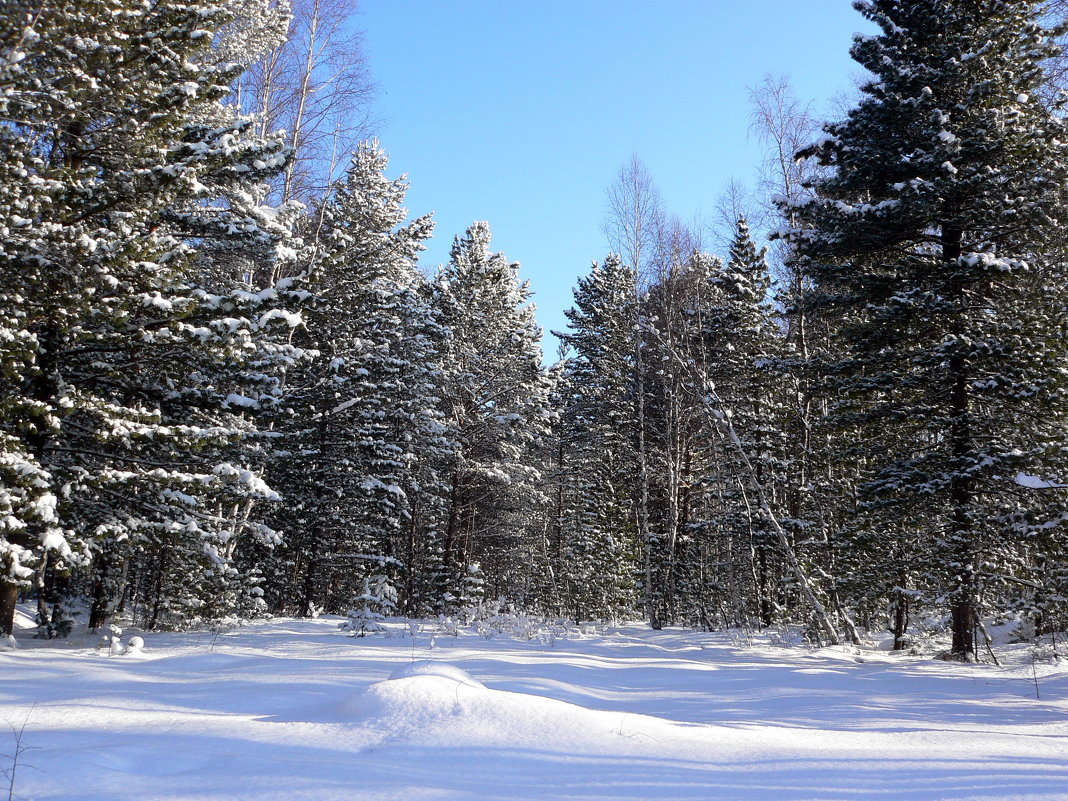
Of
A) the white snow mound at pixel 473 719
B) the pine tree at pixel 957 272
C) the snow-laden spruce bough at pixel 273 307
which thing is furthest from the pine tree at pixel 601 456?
the white snow mound at pixel 473 719

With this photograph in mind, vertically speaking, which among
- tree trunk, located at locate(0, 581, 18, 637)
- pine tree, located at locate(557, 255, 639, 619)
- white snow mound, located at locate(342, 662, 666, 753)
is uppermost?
pine tree, located at locate(557, 255, 639, 619)

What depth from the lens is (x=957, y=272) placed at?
31.6 ft

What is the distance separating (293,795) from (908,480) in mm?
9713

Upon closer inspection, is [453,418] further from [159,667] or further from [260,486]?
[159,667]

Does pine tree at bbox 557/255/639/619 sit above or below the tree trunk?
above

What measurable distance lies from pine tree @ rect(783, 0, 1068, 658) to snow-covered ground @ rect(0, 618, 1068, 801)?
126 inches

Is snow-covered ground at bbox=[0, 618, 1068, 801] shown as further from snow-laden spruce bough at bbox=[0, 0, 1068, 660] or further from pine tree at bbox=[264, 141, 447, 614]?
pine tree at bbox=[264, 141, 447, 614]

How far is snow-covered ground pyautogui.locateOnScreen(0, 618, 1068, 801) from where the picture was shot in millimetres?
3084

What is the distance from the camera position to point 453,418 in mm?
21594

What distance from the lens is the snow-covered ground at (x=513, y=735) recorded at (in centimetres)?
308

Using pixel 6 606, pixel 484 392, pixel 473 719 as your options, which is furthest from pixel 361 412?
pixel 473 719

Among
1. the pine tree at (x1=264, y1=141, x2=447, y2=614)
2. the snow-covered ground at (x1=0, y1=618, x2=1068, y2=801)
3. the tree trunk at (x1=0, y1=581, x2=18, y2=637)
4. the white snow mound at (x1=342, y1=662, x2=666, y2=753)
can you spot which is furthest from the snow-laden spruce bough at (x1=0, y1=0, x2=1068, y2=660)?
the white snow mound at (x1=342, y1=662, x2=666, y2=753)

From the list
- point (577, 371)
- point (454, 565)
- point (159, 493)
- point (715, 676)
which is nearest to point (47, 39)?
point (159, 493)

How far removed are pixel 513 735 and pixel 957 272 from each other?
30.8 ft
